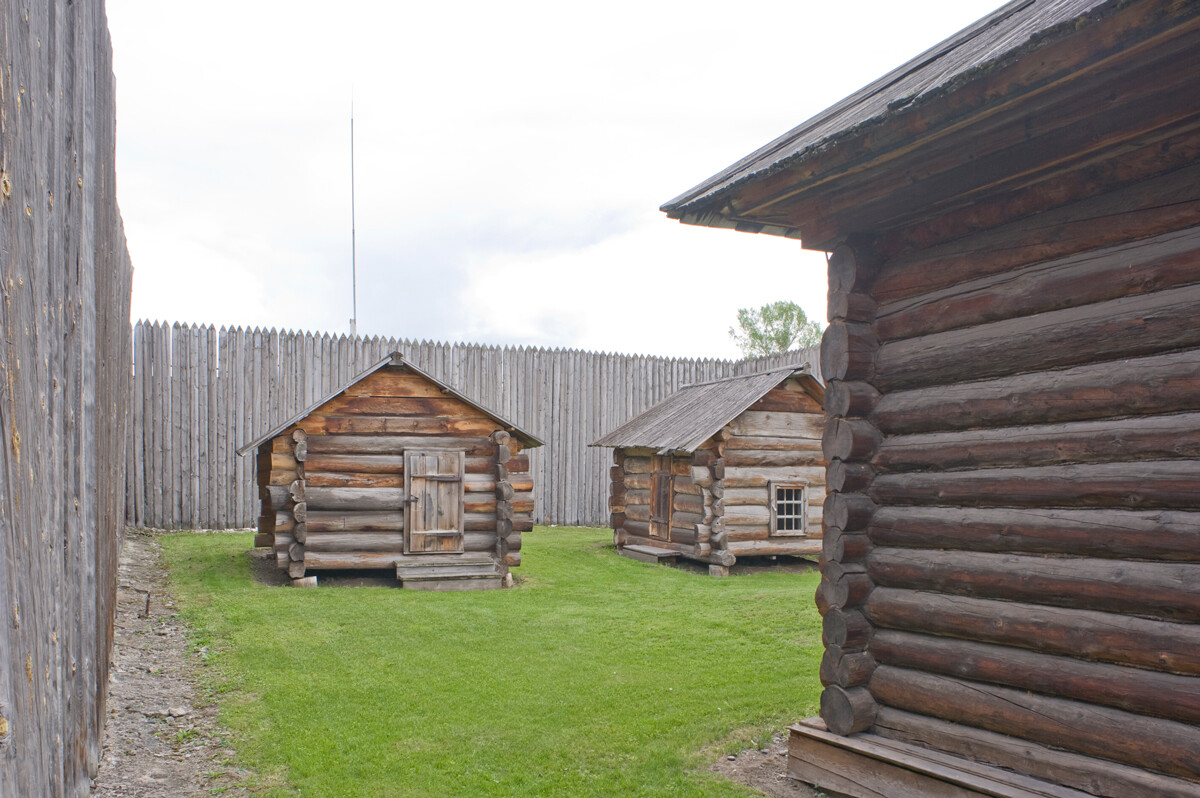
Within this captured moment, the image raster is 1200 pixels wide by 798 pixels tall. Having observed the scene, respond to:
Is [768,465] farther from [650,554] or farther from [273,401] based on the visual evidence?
[273,401]

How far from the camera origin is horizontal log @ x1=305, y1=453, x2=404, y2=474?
12117mm

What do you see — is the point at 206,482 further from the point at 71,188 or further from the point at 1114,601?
the point at 1114,601

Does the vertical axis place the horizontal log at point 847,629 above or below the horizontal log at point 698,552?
above

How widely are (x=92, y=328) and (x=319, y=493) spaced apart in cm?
801

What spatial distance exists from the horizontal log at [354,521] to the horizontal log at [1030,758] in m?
8.38

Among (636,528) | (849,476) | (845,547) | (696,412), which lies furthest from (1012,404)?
(636,528)

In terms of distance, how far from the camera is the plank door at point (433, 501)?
12.4m

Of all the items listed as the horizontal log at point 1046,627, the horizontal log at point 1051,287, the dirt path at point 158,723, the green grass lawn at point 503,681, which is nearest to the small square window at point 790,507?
the green grass lawn at point 503,681

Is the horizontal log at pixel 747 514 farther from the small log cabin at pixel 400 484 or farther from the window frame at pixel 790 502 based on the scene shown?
the small log cabin at pixel 400 484

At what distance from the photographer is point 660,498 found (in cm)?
1554

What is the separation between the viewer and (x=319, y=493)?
39.7 ft

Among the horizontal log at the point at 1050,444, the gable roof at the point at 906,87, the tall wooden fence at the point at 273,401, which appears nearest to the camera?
the gable roof at the point at 906,87

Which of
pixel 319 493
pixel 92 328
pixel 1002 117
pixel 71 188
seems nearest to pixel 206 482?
pixel 319 493

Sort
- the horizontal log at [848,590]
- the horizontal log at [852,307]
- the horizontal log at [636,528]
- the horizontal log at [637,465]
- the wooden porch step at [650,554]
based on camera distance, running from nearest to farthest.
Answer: the horizontal log at [848,590]
the horizontal log at [852,307]
the wooden porch step at [650,554]
the horizontal log at [636,528]
the horizontal log at [637,465]
